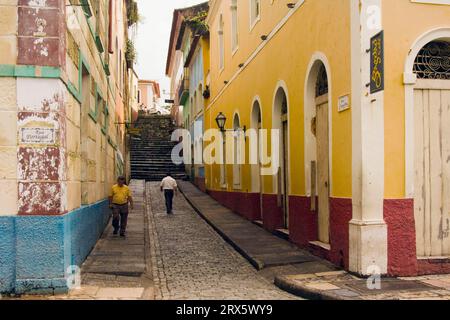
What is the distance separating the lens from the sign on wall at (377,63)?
293 inches

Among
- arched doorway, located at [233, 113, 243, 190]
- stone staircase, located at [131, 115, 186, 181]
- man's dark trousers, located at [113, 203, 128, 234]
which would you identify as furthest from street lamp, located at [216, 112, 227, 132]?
stone staircase, located at [131, 115, 186, 181]

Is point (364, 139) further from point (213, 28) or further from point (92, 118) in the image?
point (213, 28)

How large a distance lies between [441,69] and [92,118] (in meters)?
6.20

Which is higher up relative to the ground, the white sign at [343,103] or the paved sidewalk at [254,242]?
the white sign at [343,103]

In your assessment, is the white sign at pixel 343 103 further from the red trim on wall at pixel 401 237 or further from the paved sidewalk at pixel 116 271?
the paved sidewalk at pixel 116 271

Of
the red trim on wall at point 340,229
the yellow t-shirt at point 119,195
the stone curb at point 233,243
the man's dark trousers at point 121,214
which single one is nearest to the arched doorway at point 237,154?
the stone curb at point 233,243

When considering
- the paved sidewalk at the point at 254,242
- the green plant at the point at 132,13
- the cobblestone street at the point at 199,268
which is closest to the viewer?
the cobblestone street at the point at 199,268

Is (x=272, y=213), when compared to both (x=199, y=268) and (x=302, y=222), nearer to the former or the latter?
(x=302, y=222)

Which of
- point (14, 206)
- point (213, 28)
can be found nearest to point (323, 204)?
point (14, 206)

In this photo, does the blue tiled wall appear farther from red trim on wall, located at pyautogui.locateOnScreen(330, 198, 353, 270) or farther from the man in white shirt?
the man in white shirt

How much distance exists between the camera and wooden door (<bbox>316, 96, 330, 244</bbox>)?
10039 mm

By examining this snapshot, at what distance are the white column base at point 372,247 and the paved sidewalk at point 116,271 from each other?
2.85 meters

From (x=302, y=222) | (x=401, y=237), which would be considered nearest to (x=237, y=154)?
(x=302, y=222)

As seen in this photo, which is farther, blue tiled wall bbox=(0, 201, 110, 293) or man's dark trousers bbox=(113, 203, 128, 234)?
man's dark trousers bbox=(113, 203, 128, 234)
